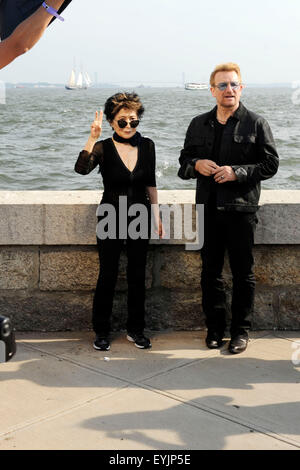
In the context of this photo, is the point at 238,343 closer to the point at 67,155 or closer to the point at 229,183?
the point at 229,183

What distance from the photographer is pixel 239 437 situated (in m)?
2.87

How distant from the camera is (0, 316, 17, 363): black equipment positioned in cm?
160

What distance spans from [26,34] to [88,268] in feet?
9.96

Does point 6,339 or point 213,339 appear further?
point 213,339

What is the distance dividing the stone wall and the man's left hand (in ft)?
1.81

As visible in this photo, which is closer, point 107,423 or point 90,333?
point 107,423

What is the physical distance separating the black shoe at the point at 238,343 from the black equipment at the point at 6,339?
8.41 ft

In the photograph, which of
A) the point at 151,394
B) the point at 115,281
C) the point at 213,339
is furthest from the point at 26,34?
the point at 213,339

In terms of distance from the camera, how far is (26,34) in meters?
1.51

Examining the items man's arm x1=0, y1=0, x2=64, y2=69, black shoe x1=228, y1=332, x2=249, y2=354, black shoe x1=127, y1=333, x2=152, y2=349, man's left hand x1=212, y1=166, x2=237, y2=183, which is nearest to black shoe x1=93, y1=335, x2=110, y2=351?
black shoe x1=127, y1=333, x2=152, y2=349
